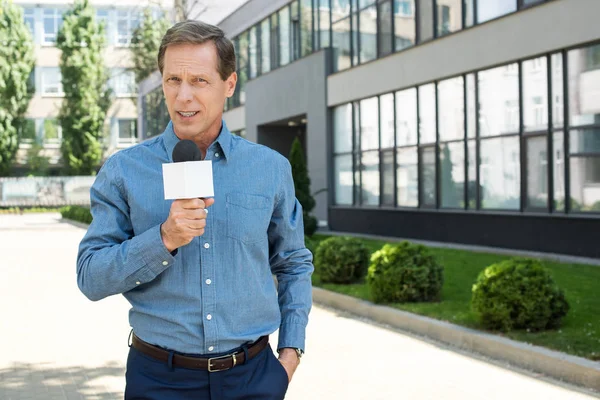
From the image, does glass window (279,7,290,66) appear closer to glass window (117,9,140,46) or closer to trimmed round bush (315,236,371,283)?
trimmed round bush (315,236,371,283)

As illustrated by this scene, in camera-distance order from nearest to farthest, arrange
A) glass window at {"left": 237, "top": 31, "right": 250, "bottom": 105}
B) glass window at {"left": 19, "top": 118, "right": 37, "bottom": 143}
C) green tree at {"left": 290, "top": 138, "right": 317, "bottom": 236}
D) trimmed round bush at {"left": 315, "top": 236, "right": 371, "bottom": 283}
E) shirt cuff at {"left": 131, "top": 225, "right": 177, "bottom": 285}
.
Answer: shirt cuff at {"left": 131, "top": 225, "right": 177, "bottom": 285} → trimmed round bush at {"left": 315, "top": 236, "right": 371, "bottom": 283} → green tree at {"left": 290, "top": 138, "right": 317, "bottom": 236} → glass window at {"left": 237, "top": 31, "right": 250, "bottom": 105} → glass window at {"left": 19, "top": 118, "right": 37, "bottom": 143}

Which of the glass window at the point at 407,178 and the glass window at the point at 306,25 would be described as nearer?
the glass window at the point at 407,178

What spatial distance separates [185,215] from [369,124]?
25.5 meters

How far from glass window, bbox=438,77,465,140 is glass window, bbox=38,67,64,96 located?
55.6 meters

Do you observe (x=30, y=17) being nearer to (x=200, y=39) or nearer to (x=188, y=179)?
(x=200, y=39)

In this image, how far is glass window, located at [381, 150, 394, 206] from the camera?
26573mm

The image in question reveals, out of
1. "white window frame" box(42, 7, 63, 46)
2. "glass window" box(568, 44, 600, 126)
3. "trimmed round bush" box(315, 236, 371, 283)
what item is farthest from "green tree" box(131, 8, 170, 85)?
"trimmed round bush" box(315, 236, 371, 283)

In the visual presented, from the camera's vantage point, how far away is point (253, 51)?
39.2 m

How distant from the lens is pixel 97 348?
10.1 m

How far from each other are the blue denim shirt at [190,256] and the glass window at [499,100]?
17785mm

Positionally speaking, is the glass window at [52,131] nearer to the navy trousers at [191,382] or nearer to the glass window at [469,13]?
the glass window at [469,13]

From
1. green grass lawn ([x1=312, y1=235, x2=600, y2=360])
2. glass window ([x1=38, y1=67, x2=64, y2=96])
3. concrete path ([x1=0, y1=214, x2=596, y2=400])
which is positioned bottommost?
concrete path ([x1=0, y1=214, x2=596, y2=400])

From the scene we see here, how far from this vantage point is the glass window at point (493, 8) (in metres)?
20.3

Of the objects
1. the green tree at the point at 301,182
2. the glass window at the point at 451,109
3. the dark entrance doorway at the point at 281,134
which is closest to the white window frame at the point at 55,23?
the dark entrance doorway at the point at 281,134
